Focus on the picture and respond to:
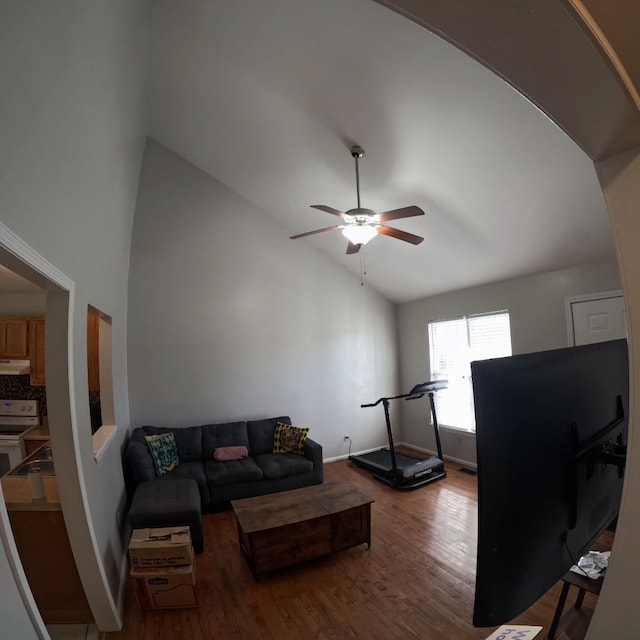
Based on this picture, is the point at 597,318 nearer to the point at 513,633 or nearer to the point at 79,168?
the point at 513,633

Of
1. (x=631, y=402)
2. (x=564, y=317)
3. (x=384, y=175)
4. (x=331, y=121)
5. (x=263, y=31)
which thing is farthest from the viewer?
(x=564, y=317)

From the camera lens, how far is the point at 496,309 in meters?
4.30

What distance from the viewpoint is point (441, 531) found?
3123mm

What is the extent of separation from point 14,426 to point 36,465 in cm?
169

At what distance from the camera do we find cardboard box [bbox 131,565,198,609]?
87.7 inches

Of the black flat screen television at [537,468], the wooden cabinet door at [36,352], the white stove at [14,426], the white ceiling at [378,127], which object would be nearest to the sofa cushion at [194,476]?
the white stove at [14,426]

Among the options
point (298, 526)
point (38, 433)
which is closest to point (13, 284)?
point (38, 433)

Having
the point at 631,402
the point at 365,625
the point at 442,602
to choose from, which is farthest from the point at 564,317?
the point at 631,402

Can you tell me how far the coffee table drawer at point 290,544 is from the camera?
2498 mm

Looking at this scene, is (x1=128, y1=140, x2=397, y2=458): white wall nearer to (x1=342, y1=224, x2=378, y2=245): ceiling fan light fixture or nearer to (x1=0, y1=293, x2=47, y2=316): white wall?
(x1=0, y1=293, x2=47, y2=316): white wall

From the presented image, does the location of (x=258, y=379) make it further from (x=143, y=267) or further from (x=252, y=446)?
(x=143, y=267)

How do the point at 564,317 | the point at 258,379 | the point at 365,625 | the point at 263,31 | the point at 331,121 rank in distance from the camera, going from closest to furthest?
the point at 365,625
the point at 263,31
the point at 331,121
the point at 564,317
the point at 258,379

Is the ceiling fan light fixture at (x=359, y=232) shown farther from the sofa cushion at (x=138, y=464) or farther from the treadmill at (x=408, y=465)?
the sofa cushion at (x=138, y=464)

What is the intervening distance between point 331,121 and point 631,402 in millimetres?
2992
